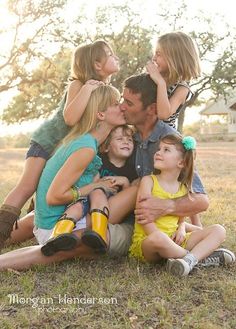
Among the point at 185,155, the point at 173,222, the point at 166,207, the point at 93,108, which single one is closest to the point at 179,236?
the point at 173,222

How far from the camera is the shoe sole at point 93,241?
3.63m

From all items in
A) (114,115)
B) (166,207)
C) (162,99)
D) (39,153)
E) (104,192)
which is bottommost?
(166,207)

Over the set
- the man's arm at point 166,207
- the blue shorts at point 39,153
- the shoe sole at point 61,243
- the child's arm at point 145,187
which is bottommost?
the shoe sole at point 61,243

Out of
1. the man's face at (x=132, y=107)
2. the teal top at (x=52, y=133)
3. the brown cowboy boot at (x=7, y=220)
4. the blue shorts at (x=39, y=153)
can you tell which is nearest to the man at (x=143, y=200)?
the man's face at (x=132, y=107)

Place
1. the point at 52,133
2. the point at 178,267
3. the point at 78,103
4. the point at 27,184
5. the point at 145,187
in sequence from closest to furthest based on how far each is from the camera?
the point at 178,267 → the point at 145,187 → the point at 78,103 → the point at 27,184 → the point at 52,133

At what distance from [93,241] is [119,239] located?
0.37 m

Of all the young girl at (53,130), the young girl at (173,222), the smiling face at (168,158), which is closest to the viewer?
the young girl at (173,222)

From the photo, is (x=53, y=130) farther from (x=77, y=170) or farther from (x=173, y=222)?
(x=173, y=222)

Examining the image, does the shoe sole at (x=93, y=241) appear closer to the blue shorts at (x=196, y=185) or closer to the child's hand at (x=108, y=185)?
the child's hand at (x=108, y=185)

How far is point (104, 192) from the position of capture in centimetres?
400

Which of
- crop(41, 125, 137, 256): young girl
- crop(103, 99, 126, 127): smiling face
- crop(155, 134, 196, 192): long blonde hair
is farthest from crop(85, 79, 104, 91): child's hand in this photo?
crop(155, 134, 196, 192): long blonde hair

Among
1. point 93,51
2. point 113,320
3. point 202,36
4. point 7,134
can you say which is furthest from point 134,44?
point 113,320

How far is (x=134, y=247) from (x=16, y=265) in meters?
0.85

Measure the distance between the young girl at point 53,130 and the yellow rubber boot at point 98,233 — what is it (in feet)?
2.62
